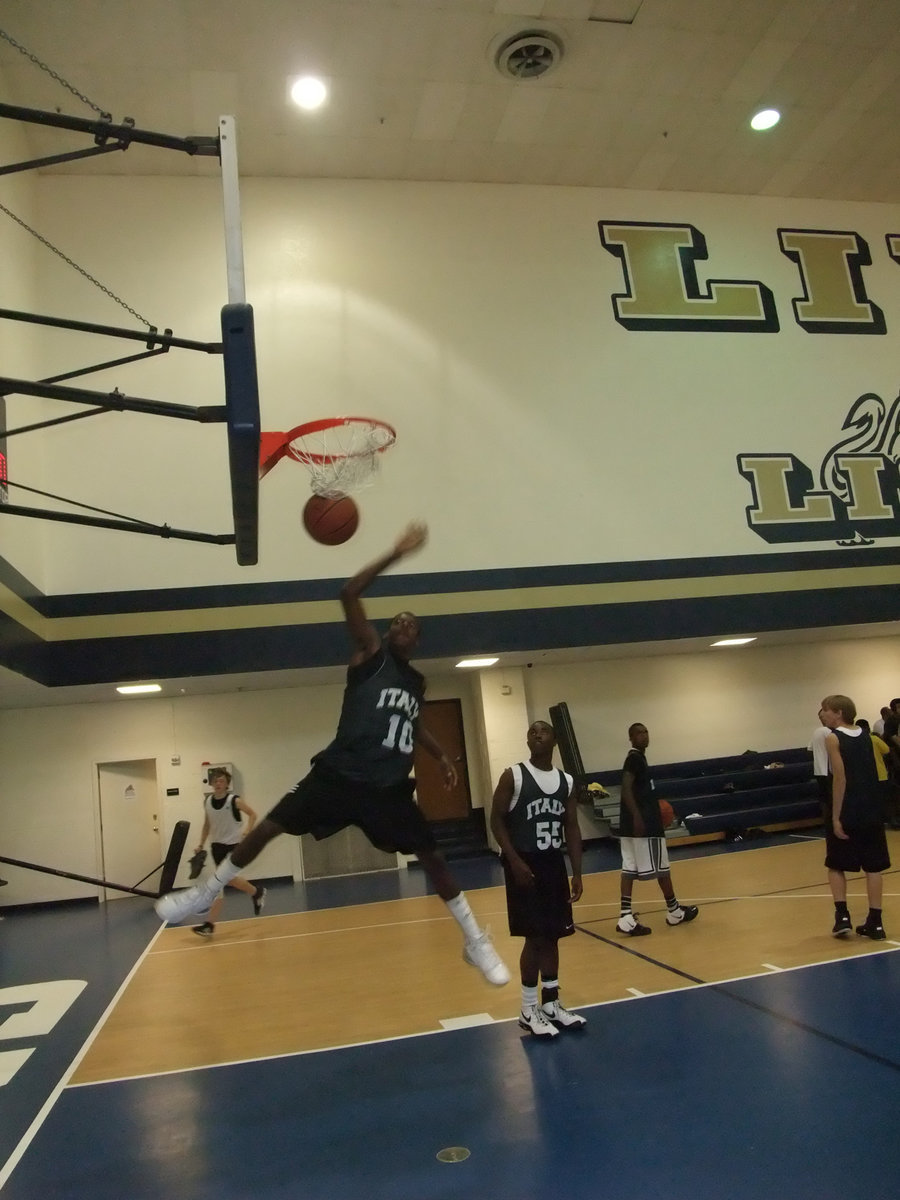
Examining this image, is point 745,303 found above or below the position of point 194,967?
above

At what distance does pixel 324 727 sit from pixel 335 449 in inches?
284

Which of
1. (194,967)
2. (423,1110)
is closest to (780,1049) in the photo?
(423,1110)

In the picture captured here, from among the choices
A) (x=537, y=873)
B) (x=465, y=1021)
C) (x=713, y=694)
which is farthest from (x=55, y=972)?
(x=713, y=694)

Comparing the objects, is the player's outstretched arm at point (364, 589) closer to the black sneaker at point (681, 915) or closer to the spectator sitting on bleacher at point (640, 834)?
the spectator sitting on bleacher at point (640, 834)

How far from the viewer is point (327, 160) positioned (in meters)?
12.2

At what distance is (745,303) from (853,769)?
9374 millimetres

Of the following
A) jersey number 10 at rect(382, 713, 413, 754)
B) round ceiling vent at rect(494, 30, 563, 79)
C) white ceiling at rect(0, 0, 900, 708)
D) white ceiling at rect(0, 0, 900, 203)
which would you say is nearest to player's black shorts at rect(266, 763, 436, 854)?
jersey number 10 at rect(382, 713, 413, 754)

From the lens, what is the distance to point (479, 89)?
37.1 feet

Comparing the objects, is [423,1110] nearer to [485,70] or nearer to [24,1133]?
[24,1133]

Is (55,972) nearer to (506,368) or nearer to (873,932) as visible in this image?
(873,932)

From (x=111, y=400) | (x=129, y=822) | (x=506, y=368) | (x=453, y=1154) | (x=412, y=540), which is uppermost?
(x=506, y=368)

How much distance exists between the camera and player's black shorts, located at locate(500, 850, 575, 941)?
4.89m

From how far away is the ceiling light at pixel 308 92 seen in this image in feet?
35.6

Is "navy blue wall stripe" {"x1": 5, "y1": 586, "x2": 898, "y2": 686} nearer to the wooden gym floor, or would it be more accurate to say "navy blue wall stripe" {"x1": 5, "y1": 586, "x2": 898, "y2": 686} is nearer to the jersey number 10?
the wooden gym floor
